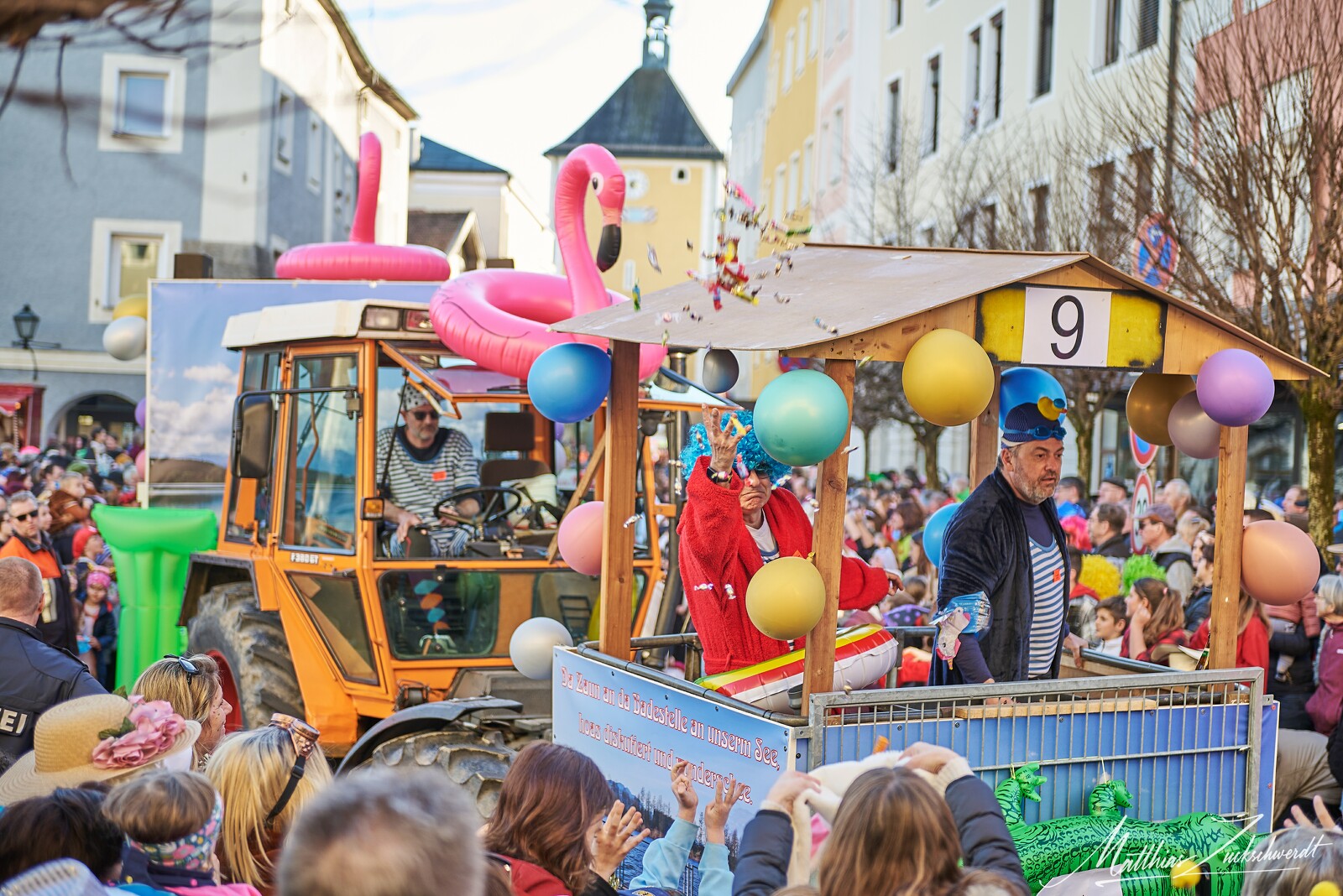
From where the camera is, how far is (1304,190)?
31.3ft

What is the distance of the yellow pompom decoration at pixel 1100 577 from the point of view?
848cm

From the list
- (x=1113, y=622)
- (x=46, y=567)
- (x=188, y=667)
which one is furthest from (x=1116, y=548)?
(x=188, y=667)

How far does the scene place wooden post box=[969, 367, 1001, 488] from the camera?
19.1ft

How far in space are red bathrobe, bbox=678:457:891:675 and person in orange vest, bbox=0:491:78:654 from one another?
4764 millimetres

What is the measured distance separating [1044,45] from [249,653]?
17213 mm

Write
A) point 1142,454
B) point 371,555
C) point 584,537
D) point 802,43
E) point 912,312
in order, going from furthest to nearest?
1. point 802,43
2. point 1142,454
3. point 371,555
4. point 584,537
5. point 912,312

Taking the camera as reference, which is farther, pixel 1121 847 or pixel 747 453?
pixel 747 453

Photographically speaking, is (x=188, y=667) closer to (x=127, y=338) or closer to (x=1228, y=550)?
(x=1228, y=550)

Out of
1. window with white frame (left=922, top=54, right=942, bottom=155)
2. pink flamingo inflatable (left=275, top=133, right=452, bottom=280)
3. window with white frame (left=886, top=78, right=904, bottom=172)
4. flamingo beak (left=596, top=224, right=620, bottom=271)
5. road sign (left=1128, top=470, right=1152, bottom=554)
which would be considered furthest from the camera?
window with white frame (left=922, top=54, right=942, bottom=155)

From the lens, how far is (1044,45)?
69.3 feet

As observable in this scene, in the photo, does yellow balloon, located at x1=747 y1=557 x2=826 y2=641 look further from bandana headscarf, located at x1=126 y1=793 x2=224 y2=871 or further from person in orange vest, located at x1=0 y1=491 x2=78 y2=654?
person in orange vest, located at x1=0 y1=491 x2=78 y2=654

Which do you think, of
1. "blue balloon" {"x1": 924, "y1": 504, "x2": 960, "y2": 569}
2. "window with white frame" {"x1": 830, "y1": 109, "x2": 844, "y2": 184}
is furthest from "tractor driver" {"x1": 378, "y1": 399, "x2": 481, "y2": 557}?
"window with white frame" {"x1": 830, "y1": 109, "x2": 844, "y2": 184}

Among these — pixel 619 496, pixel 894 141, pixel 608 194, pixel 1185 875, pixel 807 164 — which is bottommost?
pixel 1185 875

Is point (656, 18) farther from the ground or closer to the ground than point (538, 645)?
farther from the ground
